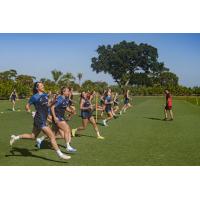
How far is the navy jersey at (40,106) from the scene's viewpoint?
1040 cm

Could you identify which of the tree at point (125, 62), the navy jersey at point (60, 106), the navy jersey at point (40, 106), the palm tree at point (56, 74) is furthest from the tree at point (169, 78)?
the navy jersey at point (40, 106)

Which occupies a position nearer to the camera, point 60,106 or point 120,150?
point 60,106

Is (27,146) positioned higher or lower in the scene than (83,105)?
lower

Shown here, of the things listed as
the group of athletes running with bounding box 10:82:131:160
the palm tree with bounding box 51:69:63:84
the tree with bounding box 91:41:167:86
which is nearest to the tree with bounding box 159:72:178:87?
the tree with bounding box 91:41:167:86

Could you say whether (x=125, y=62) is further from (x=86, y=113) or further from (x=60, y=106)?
(x=60, y=106)

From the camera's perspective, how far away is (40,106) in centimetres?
1050

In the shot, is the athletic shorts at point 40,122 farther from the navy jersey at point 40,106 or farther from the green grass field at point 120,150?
the green grass field at point 120,150

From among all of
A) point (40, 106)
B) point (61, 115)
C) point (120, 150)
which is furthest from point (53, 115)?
point (120, 150)

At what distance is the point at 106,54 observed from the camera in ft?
93.7
